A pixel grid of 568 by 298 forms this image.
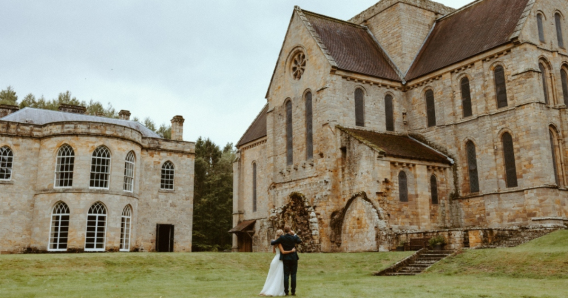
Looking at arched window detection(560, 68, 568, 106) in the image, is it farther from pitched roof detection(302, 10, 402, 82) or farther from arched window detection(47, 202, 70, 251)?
arched window detection(47, 202, 70, 251)

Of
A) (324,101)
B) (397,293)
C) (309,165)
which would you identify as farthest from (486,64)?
(397,293)

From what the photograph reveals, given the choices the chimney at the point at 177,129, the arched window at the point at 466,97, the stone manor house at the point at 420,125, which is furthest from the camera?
the chimney at the point at 177,129

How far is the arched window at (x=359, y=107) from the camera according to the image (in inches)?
1350

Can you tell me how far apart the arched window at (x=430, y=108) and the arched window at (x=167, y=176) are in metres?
19.1

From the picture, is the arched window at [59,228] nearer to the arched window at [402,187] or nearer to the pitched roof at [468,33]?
the arched window at [402,187]

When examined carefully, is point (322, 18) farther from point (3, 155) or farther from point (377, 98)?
point (3, 155)

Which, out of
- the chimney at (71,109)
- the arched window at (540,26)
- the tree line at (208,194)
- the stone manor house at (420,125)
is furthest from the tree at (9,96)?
the arched window at (540,26)

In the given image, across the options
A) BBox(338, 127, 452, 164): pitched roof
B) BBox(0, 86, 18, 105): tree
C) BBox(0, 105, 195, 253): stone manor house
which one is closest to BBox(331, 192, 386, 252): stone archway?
BBox(338, 127, 452, 164): pitched roof

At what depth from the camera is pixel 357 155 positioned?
30516 millimetres

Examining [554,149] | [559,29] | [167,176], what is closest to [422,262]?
[554,149]

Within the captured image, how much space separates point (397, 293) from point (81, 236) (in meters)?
24.5

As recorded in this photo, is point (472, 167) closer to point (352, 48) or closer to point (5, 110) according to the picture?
point (352, 48)

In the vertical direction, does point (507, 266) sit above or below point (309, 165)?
below

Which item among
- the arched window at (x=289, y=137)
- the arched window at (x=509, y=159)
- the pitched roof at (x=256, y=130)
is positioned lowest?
the arched window at (x=509, y=159)
